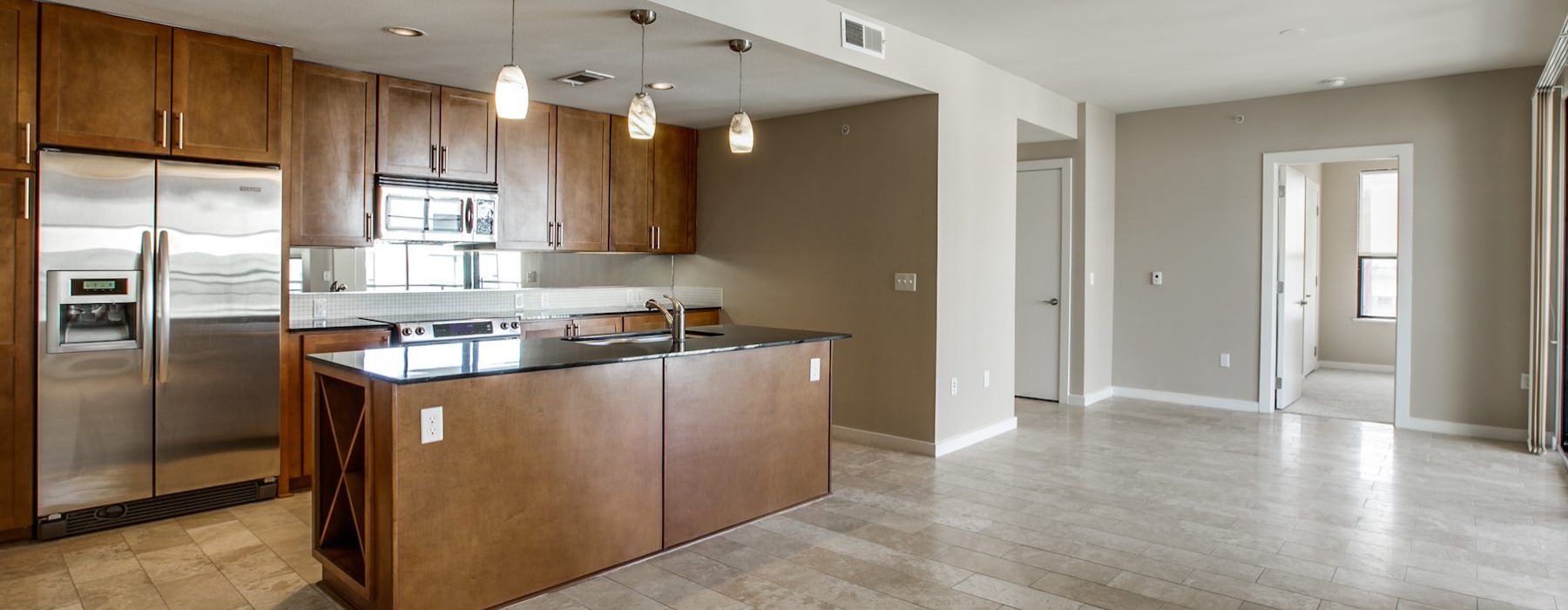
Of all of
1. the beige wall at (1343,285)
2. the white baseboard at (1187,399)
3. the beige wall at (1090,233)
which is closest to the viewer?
the white baseboard at (1187,399)

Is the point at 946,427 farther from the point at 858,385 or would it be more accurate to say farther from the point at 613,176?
the point at 613,176

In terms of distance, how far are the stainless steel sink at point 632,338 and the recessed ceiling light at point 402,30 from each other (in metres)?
1.63

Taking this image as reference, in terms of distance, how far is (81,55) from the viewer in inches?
141

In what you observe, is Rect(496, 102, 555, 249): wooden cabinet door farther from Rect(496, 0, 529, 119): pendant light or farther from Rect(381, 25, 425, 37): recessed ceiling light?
Rect(496, 0, 529, 119): pendant light

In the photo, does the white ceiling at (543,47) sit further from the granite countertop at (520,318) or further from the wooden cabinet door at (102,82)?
the granite countertop at (520,318)

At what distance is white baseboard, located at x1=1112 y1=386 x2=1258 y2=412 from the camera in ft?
21.9

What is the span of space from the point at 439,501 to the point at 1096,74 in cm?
496

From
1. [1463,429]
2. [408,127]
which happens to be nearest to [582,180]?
[408,127]

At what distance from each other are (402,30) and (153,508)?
243 centimetres

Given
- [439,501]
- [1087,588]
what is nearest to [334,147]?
[439,501]

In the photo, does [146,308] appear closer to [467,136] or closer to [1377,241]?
[467,136]

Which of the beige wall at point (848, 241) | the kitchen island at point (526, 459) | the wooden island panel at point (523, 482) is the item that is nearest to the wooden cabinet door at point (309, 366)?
the kitchen island at point (526, 459)

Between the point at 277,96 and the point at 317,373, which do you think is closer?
the point at 317,373

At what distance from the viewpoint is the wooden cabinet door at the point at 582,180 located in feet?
18.8
